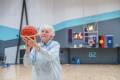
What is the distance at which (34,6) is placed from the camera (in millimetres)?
13773

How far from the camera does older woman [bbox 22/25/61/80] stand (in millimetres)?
2793

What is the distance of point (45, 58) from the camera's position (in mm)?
2801

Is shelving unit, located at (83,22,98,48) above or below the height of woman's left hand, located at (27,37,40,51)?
above

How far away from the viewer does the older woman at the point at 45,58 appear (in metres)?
A: 2.79

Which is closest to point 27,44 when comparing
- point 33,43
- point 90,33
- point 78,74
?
point 33,43

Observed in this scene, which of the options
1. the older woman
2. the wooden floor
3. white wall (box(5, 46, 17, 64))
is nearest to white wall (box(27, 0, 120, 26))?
white wall (box(5, 46, 17, 64))

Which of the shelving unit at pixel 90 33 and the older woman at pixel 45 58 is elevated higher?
the shelving unit at pixel 90 33

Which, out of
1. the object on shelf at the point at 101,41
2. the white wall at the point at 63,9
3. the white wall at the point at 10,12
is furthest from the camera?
the white wall at the point at 10,12

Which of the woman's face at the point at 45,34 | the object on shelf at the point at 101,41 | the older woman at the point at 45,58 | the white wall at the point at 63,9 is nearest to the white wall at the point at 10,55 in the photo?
the white wall at the point at 63,9

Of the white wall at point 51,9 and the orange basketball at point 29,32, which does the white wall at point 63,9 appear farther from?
the orange basketball at point 29,32

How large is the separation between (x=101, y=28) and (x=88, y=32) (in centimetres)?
62

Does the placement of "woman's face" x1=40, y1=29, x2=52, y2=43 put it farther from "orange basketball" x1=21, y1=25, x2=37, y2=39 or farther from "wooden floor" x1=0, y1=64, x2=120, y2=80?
"wooden floor" x1=0, y1=64, x2=120, y2=80

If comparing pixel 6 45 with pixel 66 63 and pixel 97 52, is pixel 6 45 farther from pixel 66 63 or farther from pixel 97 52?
pixel 97 52

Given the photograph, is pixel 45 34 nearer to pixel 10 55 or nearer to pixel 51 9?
pixel 51 9
